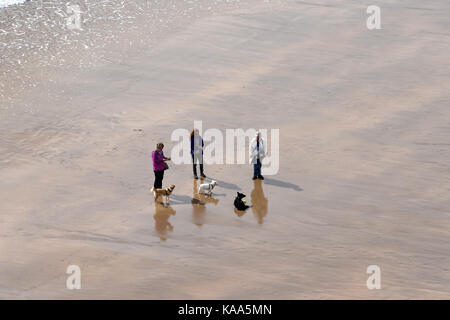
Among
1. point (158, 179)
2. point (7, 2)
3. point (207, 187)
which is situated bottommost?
point (207, 187)

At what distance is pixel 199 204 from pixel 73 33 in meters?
11.1

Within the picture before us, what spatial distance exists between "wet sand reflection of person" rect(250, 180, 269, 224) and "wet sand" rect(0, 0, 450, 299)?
5cm

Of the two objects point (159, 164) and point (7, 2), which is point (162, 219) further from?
point (7, 2)

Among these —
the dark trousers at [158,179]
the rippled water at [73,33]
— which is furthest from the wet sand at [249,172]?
the rippled water at [73,33]

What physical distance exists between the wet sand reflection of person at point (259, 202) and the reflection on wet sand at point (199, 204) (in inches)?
31.8

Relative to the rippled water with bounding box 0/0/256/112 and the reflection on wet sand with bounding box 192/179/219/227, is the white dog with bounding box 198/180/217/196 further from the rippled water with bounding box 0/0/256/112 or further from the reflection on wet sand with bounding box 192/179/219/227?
the rippled water with bounding box 0/0/256/112

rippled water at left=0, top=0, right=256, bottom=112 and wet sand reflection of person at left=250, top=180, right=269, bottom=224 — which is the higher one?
rippled water at left=0, top=0, right=256, bottom=112

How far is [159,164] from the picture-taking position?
49.0ft

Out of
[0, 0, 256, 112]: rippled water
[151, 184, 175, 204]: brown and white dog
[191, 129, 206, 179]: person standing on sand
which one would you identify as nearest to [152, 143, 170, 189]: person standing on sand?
[151, 184, 175, 204]: brown and white dog

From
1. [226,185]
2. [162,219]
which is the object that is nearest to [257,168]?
[226,185]

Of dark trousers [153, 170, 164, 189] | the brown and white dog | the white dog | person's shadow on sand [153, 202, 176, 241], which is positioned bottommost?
person's shadow on sand [153, 202, 176, 241]

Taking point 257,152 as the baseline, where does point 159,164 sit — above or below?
below

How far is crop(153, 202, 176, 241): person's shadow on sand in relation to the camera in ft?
45.8

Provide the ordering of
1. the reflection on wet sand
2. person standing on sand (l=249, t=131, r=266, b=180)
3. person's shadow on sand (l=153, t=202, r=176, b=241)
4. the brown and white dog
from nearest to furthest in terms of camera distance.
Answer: person's shadow on sand (l=153, t=202, r=176, b=241), the reflection on wet sand, the brown and white dog, person standing on sand (l=249, t=131, r=266, b=180)
